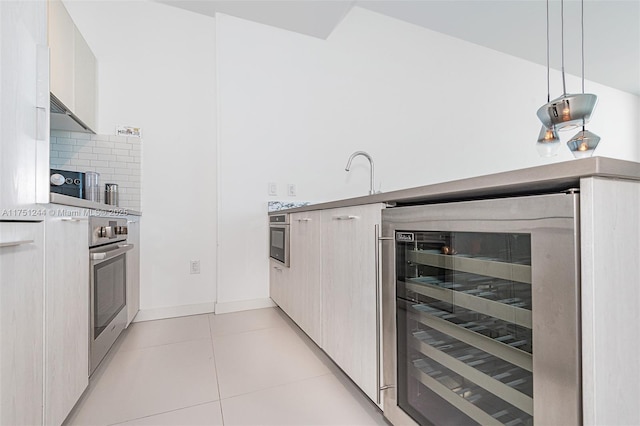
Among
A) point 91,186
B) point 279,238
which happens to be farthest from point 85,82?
point 279,238

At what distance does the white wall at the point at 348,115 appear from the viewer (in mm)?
2475

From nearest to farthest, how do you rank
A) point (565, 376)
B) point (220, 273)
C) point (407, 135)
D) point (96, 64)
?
1. point (565, 376)
2. point (96, 64)
3. point (220, 273)
4. point (407, 135)

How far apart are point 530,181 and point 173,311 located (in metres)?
2.53

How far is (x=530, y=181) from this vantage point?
557 mm

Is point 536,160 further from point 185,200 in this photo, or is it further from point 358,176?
point 185,200

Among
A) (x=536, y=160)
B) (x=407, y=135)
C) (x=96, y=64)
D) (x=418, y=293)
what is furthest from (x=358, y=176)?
(x=536, y=160)

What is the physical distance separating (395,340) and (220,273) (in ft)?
5.96

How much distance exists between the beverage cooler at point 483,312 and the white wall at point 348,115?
1.75 m

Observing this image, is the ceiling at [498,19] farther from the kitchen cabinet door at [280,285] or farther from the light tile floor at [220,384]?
the light tile floor at [220,384]

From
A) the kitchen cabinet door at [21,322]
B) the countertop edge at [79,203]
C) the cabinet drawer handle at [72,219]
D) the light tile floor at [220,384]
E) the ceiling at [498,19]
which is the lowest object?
the light tile floor at [220,384]

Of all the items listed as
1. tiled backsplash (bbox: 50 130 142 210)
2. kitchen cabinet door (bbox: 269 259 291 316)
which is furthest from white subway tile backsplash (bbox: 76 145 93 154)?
kitchen cabinet door (bbox: 269 259 291 316)

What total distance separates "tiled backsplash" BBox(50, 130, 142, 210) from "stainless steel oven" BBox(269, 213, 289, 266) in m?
1.07

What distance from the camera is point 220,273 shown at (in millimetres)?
2395

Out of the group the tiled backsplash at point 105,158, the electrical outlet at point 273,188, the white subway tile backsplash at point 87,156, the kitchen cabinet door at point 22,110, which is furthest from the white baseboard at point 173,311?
the kitchen cabinet door at point 22,110
